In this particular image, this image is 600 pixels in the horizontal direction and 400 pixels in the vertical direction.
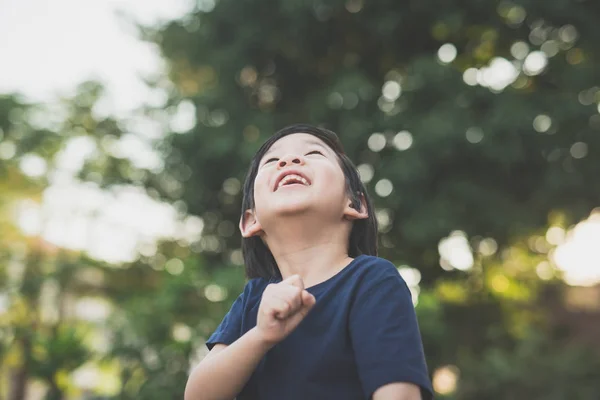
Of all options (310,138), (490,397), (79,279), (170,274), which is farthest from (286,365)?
(79,279)

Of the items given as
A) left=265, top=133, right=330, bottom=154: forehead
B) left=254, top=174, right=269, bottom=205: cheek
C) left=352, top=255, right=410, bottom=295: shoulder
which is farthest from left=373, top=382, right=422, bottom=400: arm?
left=265, top=133, right=330, bottom=154: forehead

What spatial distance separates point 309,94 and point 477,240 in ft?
9.65

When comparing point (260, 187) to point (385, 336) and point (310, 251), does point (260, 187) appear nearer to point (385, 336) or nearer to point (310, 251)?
point (310, 251)

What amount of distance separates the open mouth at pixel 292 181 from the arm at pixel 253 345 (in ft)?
1.03

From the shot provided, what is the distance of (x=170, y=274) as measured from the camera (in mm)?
6520

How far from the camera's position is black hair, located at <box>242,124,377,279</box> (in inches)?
64.8

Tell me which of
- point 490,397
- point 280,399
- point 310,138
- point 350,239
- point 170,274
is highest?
point 170,274

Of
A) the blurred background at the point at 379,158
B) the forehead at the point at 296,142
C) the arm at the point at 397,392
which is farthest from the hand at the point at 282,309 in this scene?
the blurred background at the point at 379,158

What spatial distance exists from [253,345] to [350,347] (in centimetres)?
21

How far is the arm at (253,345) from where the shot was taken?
1200 millimetres

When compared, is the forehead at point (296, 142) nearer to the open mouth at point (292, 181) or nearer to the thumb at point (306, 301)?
the open mouth at point (292, 181)

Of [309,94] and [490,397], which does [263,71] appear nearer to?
[309,94]

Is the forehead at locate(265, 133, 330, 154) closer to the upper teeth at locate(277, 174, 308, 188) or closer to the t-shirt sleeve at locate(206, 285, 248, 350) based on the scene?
the upper teeth at locate(277, 174, 308, 188)

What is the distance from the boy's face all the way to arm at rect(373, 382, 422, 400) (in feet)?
1.43
